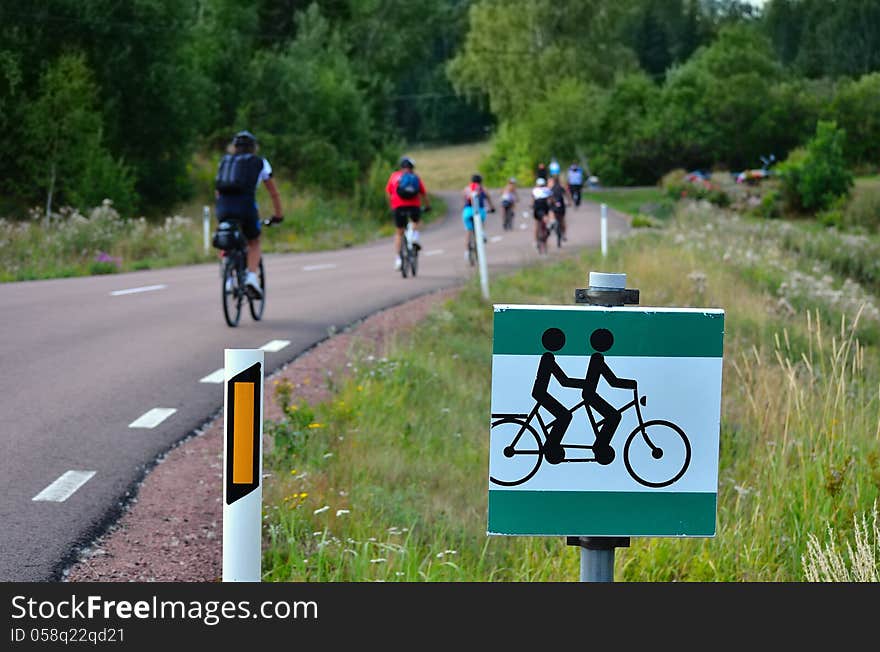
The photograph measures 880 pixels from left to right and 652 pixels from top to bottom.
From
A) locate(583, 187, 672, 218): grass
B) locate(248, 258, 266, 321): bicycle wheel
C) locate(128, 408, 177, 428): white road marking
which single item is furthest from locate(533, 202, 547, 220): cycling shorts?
locate(583, 187, 672, 218): grass

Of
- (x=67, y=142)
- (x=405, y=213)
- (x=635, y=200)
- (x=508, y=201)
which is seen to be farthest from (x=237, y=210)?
(x=635, y=200)

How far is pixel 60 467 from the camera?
22.4 ft

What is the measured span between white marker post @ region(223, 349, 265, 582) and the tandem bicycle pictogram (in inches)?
23.2

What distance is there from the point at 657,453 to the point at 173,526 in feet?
10.9

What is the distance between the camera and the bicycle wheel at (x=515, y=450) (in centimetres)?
289

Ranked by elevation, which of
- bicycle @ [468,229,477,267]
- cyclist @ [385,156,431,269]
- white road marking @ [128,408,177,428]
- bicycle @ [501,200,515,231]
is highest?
cyclist @ [385,156,431,269]

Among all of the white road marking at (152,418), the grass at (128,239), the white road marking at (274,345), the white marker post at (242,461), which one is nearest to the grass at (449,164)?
the grass at (128,239)

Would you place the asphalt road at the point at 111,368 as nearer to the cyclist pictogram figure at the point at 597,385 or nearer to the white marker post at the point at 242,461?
the white marker post at the point at 242,461

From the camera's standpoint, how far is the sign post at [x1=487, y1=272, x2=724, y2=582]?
2.88m

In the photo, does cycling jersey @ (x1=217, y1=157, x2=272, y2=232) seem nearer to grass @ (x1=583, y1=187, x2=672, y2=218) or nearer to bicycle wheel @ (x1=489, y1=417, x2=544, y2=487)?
bicycle wheel @ (x1=489, y1=417, x2=544, y2=487)

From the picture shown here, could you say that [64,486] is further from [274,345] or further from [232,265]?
[232,265]

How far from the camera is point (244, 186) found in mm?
12195

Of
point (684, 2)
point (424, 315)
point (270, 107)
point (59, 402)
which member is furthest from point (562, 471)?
point (684, 2)

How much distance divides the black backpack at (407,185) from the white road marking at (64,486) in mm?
12606
